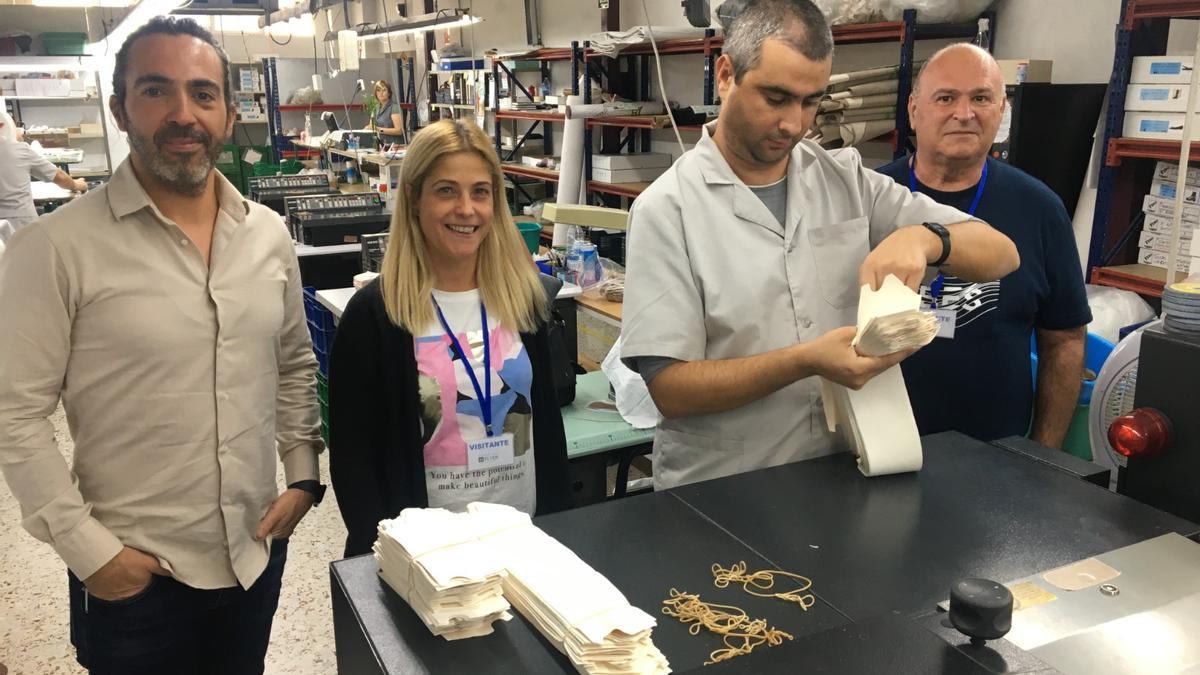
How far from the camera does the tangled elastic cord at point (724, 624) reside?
864 millimetres

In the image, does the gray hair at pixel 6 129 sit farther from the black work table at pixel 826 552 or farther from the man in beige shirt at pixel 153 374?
the black work table at pixel 826 552

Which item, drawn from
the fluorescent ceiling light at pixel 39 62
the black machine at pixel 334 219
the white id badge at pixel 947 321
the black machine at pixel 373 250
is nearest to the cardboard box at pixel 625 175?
the black machine at pixel 334 219

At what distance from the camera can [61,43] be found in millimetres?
8328

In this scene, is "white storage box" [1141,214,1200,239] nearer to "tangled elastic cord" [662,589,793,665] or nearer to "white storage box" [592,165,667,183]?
"tangled elastic cord" [662,589,793,665]

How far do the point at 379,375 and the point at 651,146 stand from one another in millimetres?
3981

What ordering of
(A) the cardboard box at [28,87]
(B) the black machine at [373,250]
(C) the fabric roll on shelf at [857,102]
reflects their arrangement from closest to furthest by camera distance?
1. (C) the fabric roll on shelf at [857,102]
2. (B) the black machine at [373,250]
3. (A) the cardboard box at [28,87]

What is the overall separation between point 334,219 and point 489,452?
3.42 metres

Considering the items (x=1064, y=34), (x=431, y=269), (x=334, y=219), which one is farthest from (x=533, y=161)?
(x=431, y=269)

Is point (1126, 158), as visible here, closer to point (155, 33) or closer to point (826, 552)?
point (826, 552)

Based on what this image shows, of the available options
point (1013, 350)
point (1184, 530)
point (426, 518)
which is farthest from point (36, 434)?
point (1013, 350)

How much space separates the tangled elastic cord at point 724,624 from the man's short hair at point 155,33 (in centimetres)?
113

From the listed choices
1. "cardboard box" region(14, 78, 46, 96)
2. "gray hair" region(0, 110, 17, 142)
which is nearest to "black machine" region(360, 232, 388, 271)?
"gray hair" region(0, 110, 17, 142)

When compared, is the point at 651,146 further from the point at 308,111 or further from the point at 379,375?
the point at 308,111

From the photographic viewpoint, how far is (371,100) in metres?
8.22
